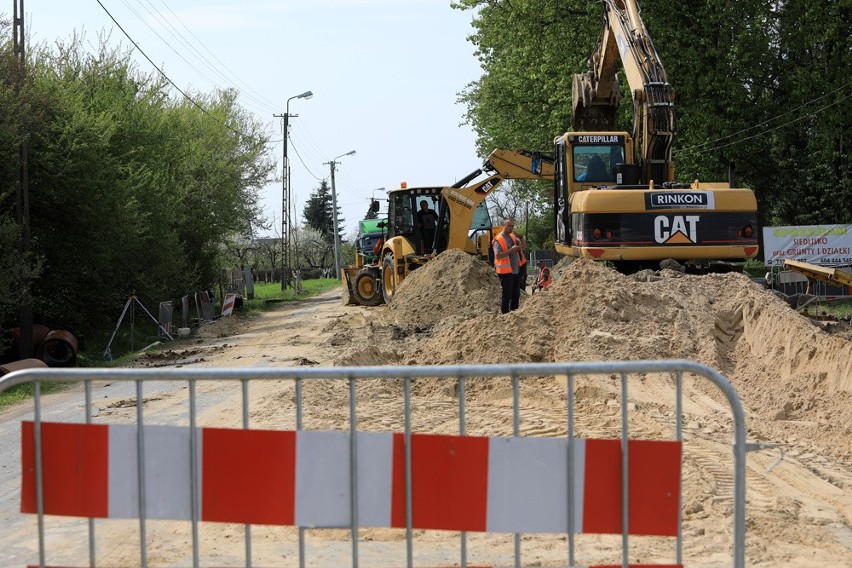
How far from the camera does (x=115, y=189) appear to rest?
24.2 m

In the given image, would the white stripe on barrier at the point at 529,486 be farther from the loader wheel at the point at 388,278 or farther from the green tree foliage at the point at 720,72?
the green tree foliage at the point at 720,72

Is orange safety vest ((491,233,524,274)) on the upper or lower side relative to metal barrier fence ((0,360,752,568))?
upper

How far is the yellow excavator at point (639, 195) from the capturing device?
52.8 feet

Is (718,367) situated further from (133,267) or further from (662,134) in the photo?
(133,267)

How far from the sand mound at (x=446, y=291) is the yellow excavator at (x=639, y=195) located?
106 inches

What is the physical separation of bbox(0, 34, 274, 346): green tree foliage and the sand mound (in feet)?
24.1

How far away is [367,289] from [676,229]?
15306 mm

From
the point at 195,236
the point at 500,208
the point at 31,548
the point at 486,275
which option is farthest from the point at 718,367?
the point at 500,208

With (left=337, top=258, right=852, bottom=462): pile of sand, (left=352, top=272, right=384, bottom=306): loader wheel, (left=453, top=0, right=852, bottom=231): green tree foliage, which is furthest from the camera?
(left=453, top=0, right=852, bottom=231): green tree foliage

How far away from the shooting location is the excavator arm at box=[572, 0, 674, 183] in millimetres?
17469

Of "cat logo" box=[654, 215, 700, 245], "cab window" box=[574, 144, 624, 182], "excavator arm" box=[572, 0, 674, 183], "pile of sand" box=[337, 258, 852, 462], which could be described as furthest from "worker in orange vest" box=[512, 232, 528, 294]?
"pile of sand" box=[337, 258, 852, 462]

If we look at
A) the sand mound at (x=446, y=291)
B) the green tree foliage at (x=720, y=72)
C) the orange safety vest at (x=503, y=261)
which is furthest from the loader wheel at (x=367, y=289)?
the orange safety vest at (x=503, y=261)

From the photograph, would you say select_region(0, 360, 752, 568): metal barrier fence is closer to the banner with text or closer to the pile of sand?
the pile of sand

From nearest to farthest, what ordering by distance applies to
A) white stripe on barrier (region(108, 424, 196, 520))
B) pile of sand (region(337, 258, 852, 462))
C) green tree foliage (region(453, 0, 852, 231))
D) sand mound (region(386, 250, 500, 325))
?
white stripe on barrier (region(108, 424, 196, 520)), pile of sand (region(337, 258, 852, 462)), sand mound (region(386, 250, 500, 325)), green tree foliage (region(453, 0, 852, 231))
